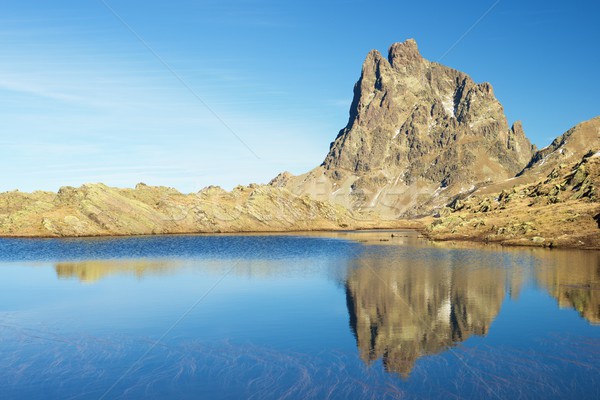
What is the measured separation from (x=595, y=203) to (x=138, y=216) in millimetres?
147692

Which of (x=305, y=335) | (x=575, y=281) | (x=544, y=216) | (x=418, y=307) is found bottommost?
(x=305, y=335)

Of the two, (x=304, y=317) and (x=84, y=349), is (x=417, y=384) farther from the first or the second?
(x=84, y=349)

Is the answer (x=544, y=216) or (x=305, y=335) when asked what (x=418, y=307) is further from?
(x=544, y=216)

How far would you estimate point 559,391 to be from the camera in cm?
2188

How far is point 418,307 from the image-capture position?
1580 inches

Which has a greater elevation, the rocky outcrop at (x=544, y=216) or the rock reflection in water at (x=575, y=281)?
the rocky outcrop at (x=544, y=216)

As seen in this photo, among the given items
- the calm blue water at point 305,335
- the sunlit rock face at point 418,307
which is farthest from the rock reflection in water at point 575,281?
the sunlit rock face at point 418,307

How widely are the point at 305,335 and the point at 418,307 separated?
12384mm

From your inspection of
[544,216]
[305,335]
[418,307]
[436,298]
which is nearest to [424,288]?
[436,298]

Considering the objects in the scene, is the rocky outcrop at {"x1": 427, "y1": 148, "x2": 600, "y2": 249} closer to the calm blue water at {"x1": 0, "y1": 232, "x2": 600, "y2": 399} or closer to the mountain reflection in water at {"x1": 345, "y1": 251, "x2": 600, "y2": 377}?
the mountain reflection in water at {"x1": 345, "y1": 251, "x2": 600, "y2": 377}

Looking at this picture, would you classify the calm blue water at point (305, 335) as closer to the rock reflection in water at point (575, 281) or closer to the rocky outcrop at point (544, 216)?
the rock reflection in water at point (575, 281)

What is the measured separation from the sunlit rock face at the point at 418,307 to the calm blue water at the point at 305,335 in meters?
0.13

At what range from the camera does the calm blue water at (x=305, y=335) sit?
22844 millimetres

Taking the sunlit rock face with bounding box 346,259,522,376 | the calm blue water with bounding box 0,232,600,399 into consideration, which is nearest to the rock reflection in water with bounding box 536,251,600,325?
the calm blue water with bounding box 0,232,600,399
